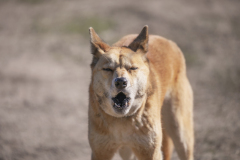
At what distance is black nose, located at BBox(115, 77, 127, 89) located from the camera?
343cm

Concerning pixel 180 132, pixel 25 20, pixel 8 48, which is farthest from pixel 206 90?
pixel 25 20

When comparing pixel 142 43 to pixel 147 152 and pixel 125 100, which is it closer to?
pixel 125 100

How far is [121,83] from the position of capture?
3439 millimetres

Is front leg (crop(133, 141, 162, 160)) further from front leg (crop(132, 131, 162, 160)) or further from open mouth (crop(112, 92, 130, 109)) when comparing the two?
open mouth (crop(112, 92, 130, 109))

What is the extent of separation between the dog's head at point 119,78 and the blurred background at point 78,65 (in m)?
2.81

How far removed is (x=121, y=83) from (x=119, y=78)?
59 mm

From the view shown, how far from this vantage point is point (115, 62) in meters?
3.69

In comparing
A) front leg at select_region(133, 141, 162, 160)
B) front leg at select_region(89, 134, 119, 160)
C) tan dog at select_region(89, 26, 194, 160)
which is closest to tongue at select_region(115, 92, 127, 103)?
tan dog at select_region(89, 26, 194, 160)

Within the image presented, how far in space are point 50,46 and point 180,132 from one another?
7185 millimetres

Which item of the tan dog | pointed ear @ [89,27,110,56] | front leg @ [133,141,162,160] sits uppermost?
pointed ear @ [89,27,110,56]

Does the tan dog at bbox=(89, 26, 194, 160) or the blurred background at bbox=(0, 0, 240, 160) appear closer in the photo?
the tan dog at bbox=(89, 26, 194, 160)

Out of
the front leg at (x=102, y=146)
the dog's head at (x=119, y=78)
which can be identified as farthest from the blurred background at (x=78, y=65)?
the dog's head at (x=119, y=78)

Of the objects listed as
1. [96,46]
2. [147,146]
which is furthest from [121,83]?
[147,146]

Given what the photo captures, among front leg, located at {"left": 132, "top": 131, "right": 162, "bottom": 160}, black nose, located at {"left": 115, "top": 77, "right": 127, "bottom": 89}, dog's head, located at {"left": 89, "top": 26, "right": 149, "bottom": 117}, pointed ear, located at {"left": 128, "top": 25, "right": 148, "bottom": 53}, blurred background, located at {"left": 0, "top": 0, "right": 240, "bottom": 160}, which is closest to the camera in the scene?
black nose, located at {"left": 115, "top": 77, "right": 127, "bottom": 89}
